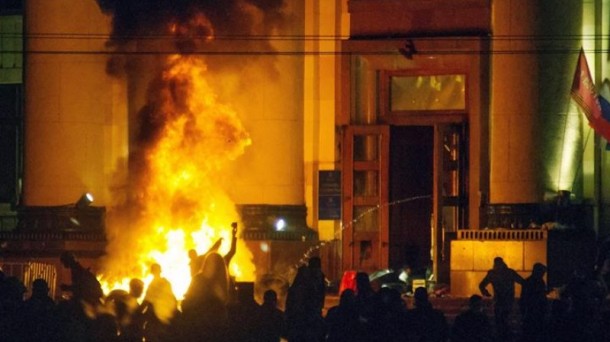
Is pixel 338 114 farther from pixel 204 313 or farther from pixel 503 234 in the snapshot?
pixel 204 313

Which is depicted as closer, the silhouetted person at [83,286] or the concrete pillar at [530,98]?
the silhouetted person at [83,286]

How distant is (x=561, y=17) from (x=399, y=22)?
317 centimetres

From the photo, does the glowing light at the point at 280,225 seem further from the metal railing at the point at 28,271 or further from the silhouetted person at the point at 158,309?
the silhouetted person at the point at 158,309

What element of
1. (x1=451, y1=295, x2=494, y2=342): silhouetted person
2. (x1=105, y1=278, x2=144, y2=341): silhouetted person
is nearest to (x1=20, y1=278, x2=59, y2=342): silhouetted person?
(x1=105, y1=278, x2=144, y2=341): silhouetted person

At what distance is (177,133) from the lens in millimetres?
28906

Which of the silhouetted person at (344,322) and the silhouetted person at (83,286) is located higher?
the silhouetted person at (83,286)

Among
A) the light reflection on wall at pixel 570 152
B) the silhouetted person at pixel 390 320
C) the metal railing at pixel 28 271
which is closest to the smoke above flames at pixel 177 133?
the metal railing at pixel 28 271

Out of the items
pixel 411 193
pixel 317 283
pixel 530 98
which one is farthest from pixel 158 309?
pixel 411 193

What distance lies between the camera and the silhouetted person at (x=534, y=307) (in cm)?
1828

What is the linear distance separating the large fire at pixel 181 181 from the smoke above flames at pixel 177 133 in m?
0.02

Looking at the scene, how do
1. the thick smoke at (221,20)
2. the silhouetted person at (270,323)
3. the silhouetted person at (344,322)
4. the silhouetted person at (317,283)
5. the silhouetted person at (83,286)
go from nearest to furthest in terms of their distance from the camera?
the silhouetted person at (344,322), the silhouetted person at (270,323), the silhouetted person at (83,286), the silhouetted person at (317,283), the thick smoke at (221,20)

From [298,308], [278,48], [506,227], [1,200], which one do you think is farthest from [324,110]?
[298,308]

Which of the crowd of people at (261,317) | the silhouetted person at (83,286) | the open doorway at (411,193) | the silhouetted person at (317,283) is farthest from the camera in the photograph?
the open doorway at (411,193)

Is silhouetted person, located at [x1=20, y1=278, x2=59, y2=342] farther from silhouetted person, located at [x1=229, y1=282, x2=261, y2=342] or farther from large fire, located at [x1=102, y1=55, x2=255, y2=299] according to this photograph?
large fire, located at [x1=102, y1=55, x2=255, y2=299]
